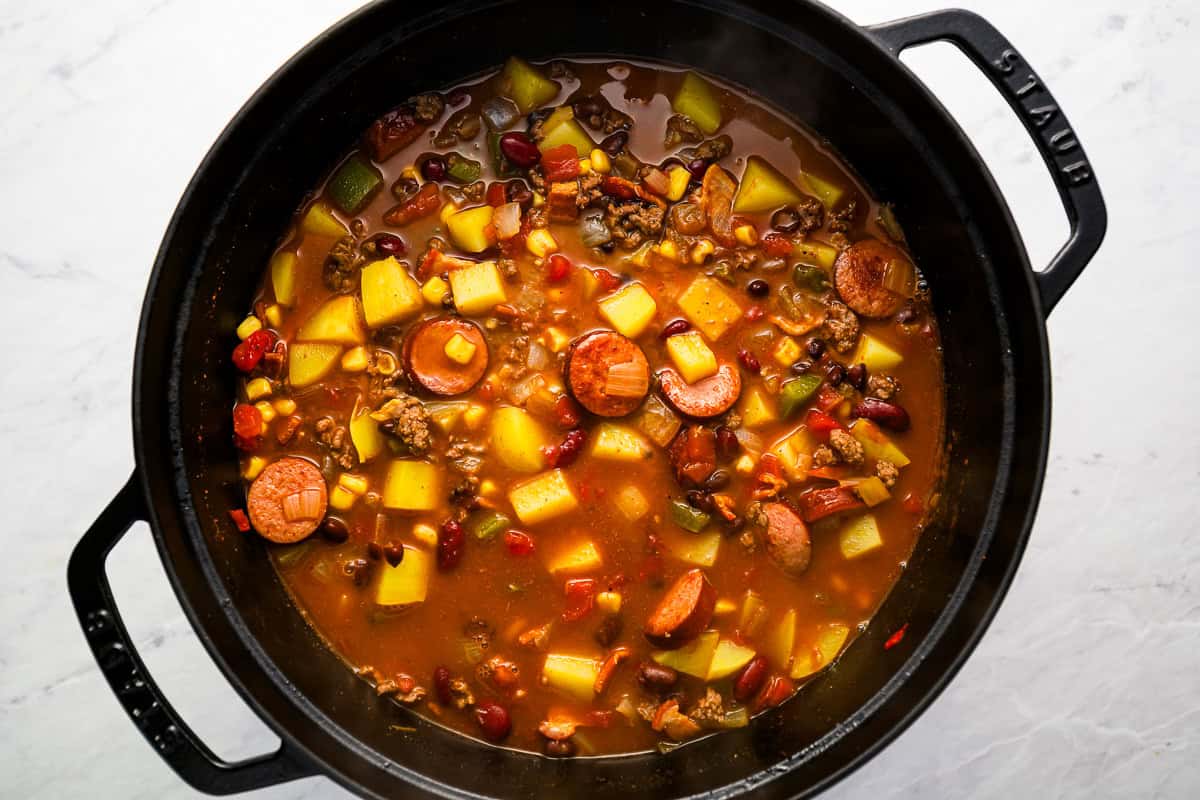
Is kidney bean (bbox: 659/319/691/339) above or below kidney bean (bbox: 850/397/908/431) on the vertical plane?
above

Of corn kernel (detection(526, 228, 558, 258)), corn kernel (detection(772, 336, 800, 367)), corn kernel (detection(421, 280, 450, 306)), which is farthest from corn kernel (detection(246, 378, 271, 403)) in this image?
corn kernel (detection(772, 336, 800, 367))

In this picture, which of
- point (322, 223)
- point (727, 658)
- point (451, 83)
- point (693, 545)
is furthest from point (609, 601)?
point (451, 83)

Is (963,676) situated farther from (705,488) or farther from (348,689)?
(348,689)

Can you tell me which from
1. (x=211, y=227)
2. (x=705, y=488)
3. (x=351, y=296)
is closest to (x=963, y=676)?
(x=705, y=488)

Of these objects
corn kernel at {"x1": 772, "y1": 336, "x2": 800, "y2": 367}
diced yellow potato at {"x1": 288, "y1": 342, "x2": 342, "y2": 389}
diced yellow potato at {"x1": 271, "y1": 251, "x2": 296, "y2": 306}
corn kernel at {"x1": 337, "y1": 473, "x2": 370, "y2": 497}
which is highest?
corn kernel at {"x1": 772, "y1": 336, "x2": 800, "y2": 367}

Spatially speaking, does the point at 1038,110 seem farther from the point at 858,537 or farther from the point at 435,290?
the point at 435,290

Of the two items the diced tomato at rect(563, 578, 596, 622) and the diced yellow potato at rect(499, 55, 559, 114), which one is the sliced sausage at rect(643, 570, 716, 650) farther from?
the diced yellow potato at rect(499, 55, 559, 114)
